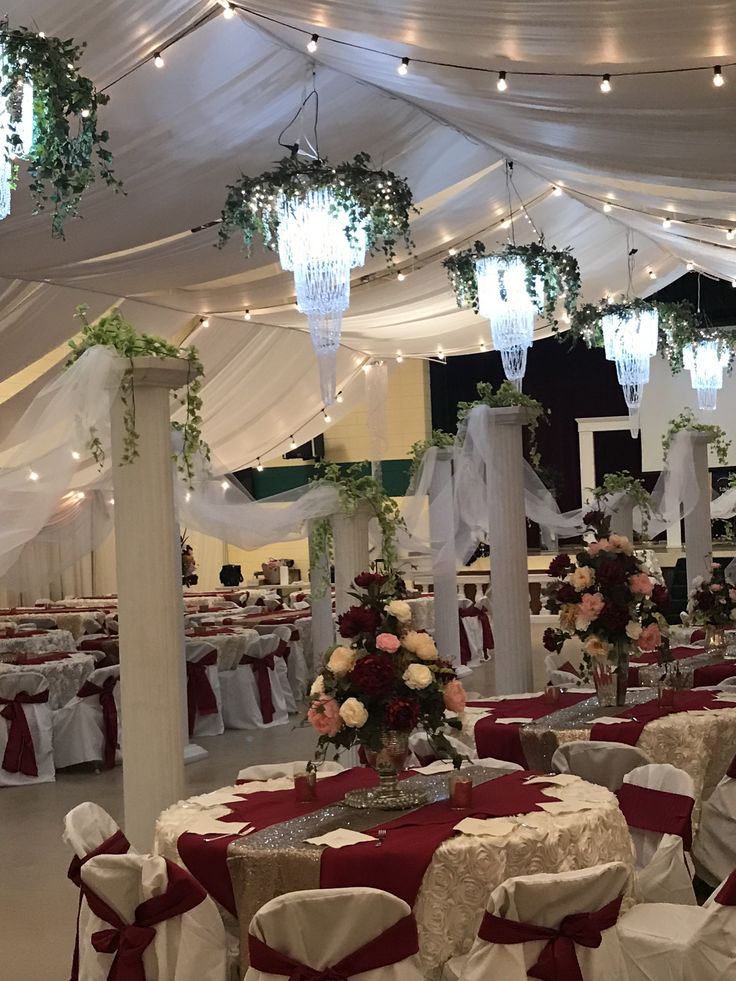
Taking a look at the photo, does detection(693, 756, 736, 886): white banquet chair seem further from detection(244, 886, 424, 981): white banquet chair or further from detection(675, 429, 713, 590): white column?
detection(675, 429, 713, 590): white column

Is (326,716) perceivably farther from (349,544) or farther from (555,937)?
(349,544)

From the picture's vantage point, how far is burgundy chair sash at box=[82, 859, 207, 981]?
143 inches

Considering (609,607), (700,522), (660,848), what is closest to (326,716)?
(660,848)

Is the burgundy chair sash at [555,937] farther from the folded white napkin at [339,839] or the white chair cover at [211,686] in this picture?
the white chair cover at [211,686]

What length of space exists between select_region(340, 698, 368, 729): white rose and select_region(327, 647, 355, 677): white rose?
0.35 ft

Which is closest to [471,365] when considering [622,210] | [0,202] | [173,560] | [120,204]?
[622,210]

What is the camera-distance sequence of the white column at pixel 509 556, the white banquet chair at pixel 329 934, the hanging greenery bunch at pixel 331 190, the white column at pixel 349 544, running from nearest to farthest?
the white banquet chair at pixel 329 934 < the hanging greenery bunch at pixel 331 190 < the white column at pixel 509 556 < the white column at pixel 349 544

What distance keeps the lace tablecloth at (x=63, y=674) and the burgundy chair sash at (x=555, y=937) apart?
6.26 m

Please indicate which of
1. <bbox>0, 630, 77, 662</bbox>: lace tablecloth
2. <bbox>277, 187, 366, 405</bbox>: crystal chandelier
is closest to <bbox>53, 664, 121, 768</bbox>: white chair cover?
<bbox>0, 630, 77, 662</bbox>: lace tablecloth

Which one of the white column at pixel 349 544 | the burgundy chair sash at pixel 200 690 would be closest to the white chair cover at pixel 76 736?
the burgundy chair sash at pixel 200 690

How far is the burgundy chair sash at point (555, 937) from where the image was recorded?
3.38 metres

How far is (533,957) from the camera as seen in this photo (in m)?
3.42

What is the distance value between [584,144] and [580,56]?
1.22m

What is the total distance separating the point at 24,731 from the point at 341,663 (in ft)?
18.0
